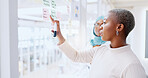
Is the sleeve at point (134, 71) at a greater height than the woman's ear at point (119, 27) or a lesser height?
lesser

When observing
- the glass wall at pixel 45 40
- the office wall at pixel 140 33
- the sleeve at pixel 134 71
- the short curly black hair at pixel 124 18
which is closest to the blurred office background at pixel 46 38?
the glass wall at pixel 45 40

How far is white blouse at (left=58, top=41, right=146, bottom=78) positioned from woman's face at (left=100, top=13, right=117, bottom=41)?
0.31 feet

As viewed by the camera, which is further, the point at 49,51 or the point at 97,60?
the point at 49,51

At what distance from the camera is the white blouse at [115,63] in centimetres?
76

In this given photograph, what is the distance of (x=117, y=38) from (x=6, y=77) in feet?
2.23

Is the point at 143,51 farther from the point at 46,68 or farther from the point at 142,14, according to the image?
the point at 46,68

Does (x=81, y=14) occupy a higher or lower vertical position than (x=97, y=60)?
higher

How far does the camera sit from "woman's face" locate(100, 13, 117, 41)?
88cm

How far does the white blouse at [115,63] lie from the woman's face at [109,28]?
9 centimetres

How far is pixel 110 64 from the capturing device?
863 mm

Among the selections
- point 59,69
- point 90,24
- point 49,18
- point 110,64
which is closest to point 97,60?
point 110,64

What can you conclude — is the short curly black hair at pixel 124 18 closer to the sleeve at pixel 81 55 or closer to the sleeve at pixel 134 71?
the sleeve at pixel 134 71

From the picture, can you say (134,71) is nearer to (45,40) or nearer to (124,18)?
(124,18)

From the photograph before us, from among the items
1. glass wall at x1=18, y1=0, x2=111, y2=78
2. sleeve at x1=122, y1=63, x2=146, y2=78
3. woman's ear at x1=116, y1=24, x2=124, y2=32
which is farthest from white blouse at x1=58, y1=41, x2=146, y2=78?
glass wall at x1=18, y1=0, x2=111, y2=78
